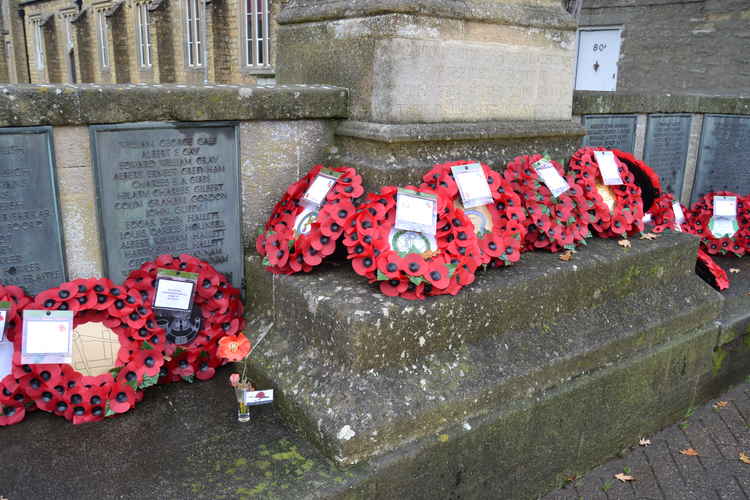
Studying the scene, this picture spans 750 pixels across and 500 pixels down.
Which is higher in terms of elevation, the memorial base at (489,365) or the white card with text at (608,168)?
the white card with text at (608,168)

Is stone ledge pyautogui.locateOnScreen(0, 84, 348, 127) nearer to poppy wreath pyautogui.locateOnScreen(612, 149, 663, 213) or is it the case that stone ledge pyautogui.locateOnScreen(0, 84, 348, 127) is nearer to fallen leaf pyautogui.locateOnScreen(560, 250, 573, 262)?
fallen leaf pyautogui.locateOnScreen(560, 250, 573, 262)

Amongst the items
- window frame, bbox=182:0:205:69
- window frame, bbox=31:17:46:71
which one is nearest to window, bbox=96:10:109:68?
window frame, bbox=31:17:46:71

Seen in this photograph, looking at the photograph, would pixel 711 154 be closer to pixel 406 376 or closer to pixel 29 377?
pixel 406 376

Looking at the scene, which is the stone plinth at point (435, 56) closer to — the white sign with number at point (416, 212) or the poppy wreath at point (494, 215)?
the poppy wreath at point (494, 215)

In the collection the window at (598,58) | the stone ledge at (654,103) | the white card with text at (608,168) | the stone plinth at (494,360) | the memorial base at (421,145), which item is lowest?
the stone plinth at (494,360)

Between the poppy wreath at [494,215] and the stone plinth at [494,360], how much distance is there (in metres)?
0.10

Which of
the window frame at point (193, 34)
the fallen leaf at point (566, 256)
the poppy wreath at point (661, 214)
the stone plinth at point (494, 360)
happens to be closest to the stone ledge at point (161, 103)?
the stone plinth at point (494, 360)

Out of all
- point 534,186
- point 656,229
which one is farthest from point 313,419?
point 656,229

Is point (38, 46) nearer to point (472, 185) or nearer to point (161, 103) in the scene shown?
point (161, 103)

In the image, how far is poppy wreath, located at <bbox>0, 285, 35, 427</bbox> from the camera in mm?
2203

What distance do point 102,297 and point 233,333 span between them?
60cm

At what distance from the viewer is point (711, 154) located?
5.42 m

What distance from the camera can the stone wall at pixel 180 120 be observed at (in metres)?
2.33

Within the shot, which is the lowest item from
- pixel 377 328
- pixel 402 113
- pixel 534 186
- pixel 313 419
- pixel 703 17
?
pixel 313 419
